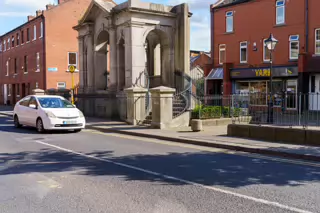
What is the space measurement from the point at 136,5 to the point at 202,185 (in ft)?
45.1

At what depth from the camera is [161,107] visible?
51.4ft

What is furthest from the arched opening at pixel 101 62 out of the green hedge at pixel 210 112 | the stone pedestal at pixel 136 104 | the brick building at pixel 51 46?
the brick building at pixel 51 46

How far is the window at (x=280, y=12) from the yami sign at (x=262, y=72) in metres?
3.74

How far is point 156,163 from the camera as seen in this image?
8477 millimetres

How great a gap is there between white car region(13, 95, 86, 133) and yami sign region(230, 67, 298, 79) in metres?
18.3

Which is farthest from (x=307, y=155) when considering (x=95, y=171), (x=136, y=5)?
(x=136, y=5)

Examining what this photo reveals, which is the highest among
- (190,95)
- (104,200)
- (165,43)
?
(165,43)

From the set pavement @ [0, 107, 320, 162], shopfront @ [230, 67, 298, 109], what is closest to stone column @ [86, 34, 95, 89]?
pavement @ [0, 107, 320, 162]

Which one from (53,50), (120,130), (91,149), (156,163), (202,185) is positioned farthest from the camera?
(53,50)

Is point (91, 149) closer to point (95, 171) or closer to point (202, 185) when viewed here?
point (95, 171)

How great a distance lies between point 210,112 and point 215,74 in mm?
16904

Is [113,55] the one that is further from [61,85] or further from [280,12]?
[61,85]

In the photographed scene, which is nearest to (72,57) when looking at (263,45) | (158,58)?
(158,58)

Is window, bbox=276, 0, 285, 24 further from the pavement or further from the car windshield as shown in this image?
the car windshield
